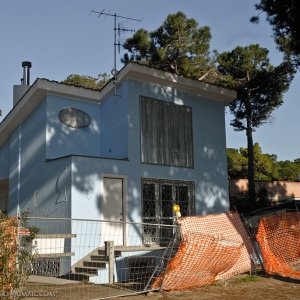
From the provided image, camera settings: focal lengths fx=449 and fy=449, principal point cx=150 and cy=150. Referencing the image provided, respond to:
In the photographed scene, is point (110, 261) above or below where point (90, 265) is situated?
above

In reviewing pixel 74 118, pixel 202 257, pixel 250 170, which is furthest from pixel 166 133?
pixel 250 170

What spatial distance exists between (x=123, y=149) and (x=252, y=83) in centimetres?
1156

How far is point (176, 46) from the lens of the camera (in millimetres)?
25484

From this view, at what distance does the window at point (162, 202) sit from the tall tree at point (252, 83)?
850 cm

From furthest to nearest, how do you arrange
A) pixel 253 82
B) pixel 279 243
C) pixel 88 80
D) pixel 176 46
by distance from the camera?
pixel 88 80 < pixel 176 46 < pixel 253 82 < pixel 279 243

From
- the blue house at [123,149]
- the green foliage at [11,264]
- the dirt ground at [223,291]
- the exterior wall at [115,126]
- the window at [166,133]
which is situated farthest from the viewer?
the window at [166,133]

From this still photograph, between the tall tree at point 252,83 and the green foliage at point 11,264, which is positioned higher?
the tall tree at point 252,83

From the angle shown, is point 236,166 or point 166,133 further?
point 236,166

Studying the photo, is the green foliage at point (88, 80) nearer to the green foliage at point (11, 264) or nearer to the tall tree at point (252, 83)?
the tall tree at point (252, 83)

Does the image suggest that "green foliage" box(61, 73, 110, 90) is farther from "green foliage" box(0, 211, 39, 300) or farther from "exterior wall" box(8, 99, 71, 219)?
"green foliage" box(0, 211, 39, 300)

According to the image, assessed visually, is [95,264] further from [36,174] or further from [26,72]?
[26,72]

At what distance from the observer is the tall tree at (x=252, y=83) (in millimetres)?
23109

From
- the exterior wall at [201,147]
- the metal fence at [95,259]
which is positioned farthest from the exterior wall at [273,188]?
the metal fence at [95,259]

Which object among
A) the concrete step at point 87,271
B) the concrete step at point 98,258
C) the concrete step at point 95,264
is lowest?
the concrete step at point 87,271
